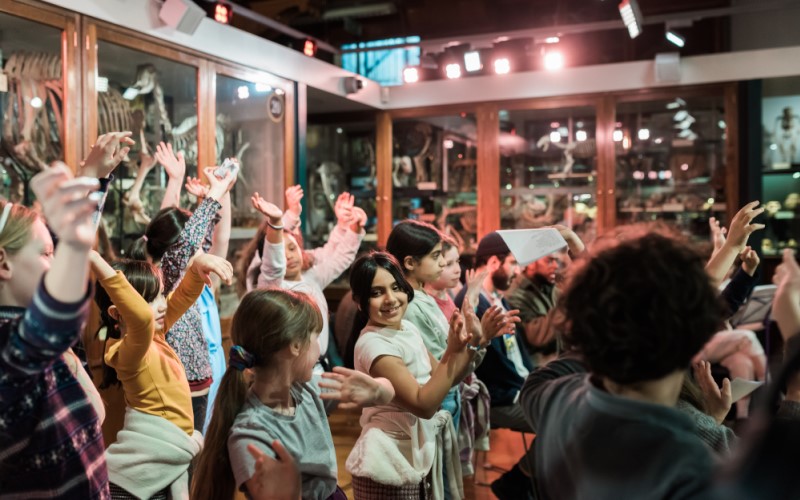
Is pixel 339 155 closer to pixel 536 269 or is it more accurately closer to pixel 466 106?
pixel 466 106

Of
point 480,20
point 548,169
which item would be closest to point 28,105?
point 548,169

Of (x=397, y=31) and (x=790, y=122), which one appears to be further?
(x=397, y=31)

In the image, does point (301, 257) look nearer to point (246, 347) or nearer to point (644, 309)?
point (246, 347)

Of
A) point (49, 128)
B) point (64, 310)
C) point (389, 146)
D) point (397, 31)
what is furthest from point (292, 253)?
point (397, 31)

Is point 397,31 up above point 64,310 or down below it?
above

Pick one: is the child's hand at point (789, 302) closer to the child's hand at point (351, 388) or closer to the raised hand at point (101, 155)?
the child's hand at point (351, 388)

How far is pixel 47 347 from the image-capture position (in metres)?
1.07

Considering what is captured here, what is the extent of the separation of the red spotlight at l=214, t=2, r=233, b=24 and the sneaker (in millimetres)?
3459

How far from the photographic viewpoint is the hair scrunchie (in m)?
1.60

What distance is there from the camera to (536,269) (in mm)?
4152

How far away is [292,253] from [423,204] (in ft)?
11.1

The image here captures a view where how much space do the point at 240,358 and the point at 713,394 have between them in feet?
4.17

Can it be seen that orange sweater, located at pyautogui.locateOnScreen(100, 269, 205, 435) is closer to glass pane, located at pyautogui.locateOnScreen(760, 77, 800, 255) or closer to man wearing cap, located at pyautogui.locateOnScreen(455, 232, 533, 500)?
man wearing cap, located at pyautogui.locateOnScreen(455, 232, 533, 500)

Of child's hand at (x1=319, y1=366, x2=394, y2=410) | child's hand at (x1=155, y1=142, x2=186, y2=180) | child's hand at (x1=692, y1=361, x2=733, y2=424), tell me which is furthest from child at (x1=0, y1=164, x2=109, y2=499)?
child's hand at (x1=155, y1=142, x2=186, y2=180)
